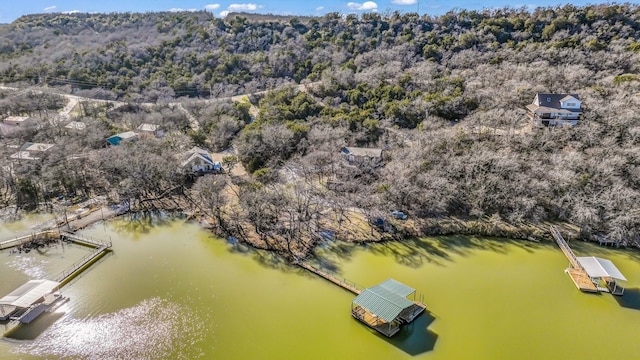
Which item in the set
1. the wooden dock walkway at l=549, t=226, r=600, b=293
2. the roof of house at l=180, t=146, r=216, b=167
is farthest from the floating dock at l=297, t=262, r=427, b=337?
the roof of house at l=180, t=146, r=216, b=167

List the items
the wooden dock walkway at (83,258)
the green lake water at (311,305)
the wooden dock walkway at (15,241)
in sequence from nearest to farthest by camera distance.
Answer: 1. the green lake water at (311,305)
2. the wooden dock walkway at (83,258)
3. the wooden dock walkway at (15,241)

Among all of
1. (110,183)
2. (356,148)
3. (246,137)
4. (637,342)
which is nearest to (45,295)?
(110,183)

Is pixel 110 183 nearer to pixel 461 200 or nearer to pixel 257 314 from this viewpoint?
pixel 257 314

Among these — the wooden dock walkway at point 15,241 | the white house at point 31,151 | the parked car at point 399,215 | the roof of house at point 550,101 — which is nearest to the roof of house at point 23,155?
the white house at point 31,151

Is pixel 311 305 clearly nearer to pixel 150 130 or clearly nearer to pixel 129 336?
pixel 129 336

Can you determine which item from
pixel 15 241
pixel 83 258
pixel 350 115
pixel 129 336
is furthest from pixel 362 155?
pixel 15 241

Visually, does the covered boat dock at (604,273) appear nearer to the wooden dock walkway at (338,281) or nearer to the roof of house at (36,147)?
the wooden dock walkway at (338,281)
